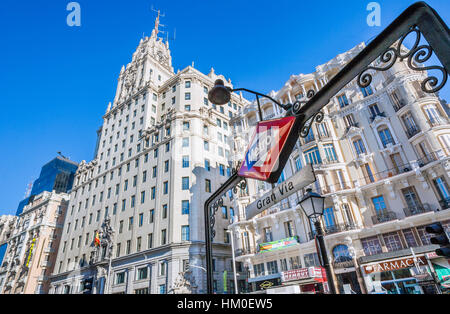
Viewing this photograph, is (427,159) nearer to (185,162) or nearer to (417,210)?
(417,210)

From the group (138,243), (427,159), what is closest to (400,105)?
(427,159)

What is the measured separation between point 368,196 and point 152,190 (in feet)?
97.1

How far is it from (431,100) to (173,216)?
31.3 m

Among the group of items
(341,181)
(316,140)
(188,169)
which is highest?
(188,169)

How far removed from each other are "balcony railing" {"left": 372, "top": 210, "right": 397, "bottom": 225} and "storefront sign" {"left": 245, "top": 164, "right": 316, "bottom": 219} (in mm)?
22398

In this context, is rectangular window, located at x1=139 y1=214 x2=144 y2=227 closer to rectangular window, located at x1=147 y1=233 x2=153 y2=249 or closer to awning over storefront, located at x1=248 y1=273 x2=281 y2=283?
rectangular window, located at x1=147 y1=233 x2=153 y2=249

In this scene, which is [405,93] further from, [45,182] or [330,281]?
[45,182]

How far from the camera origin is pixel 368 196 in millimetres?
24562

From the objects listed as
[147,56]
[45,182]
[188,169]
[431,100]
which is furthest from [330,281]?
[45,182]

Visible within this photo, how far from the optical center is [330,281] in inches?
222

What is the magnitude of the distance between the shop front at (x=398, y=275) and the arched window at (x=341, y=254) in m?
1.46

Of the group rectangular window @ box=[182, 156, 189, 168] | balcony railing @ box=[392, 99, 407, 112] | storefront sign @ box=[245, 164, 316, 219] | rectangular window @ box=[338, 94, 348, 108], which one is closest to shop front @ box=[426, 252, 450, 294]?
balcony railing @ box=[392, 99, 407, 112]

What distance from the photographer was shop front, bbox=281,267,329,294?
2261 centimetres

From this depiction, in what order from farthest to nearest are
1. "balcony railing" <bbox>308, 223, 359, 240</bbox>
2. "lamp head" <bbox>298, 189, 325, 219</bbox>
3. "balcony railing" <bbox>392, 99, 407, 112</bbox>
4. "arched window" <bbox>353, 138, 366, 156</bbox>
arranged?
1. "arched window" <bbox>353, 138, 366, 156</bbox>
2. "balcony railing" <bbox>392, 99, 407, 112</bbox>
3. "balcony railing" <bbox>308, 223, 359, 240</bbox>
4. "lamp head" <bbox>298, 189, 325, 219</bbox>
